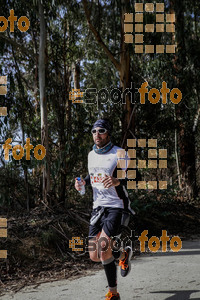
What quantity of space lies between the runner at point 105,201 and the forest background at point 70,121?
1.75 m

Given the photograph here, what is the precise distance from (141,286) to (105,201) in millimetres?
1342

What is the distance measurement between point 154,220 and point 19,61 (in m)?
5.78

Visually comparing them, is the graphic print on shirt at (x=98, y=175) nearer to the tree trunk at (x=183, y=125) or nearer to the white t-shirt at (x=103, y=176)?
the white t-shirt at (x=103, y=176)

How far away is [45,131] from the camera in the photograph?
8.39 meters

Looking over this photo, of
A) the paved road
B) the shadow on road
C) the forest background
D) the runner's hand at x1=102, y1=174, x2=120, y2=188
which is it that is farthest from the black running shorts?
the forest background

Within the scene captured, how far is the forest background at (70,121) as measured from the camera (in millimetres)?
7434

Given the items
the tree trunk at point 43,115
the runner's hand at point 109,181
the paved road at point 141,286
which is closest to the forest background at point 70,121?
the tree trunk at point 43,115

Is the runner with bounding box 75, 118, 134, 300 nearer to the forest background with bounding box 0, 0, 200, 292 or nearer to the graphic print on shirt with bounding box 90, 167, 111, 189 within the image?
the graphic print on shirt with bounding box 90, 167, 111, 189

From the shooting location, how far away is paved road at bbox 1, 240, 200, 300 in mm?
4746

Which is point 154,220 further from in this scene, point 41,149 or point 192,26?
point 192,26

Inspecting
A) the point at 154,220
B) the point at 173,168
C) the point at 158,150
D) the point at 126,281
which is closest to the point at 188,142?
the point at 158,150

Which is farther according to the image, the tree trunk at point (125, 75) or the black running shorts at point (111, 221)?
the tree trunk at point (125, 75)

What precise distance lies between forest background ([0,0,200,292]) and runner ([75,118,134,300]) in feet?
5.74

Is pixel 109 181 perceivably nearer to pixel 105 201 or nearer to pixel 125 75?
pixel 105 201
